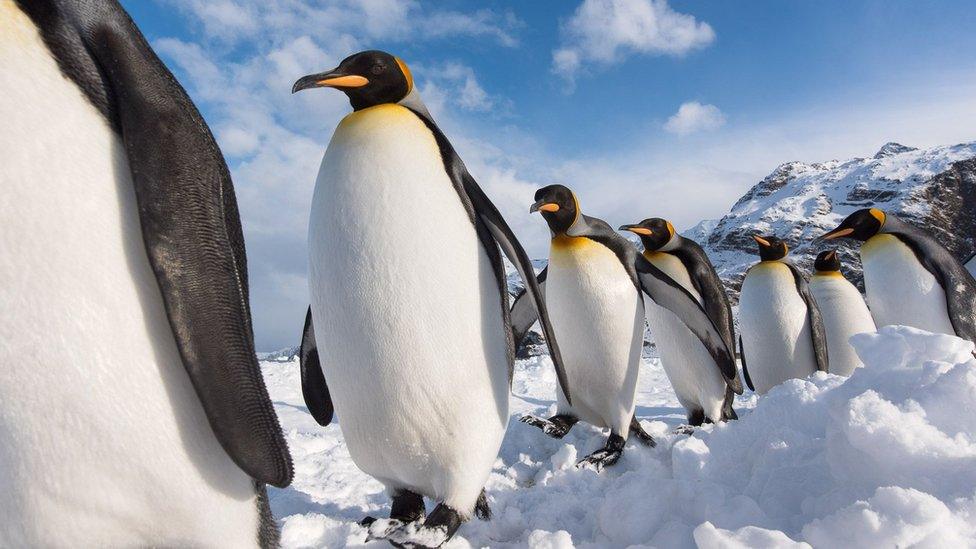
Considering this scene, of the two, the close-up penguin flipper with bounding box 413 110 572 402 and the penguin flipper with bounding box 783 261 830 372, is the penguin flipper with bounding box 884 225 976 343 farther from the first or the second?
the close-up penguin flipper with bounding box 413 110 572 402

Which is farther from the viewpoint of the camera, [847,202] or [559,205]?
[847,202]

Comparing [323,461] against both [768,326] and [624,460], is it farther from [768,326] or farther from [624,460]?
[768,326]

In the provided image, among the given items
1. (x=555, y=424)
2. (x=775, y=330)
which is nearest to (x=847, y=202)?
(x=775, y=330)

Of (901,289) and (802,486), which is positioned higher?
(802,486)

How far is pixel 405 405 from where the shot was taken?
2158 millimetres

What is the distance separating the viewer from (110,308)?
1163 mm

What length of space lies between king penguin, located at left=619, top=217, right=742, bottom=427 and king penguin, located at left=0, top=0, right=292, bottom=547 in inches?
146

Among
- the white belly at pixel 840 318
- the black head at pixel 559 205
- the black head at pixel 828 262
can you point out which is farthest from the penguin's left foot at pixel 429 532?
the black head at pixel 828 262

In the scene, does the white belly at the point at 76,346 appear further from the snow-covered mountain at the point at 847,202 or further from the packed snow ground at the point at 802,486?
the snow-covered mountain at the point at 847,202

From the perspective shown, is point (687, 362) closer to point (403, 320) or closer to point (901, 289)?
point (901, 289)

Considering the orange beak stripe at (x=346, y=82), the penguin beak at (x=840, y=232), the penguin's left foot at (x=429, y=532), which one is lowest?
the penguin's left foot at (x=429, y=532)

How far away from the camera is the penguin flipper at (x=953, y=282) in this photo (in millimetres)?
5930

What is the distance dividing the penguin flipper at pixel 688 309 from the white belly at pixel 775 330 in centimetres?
215

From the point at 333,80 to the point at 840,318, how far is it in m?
6.43
